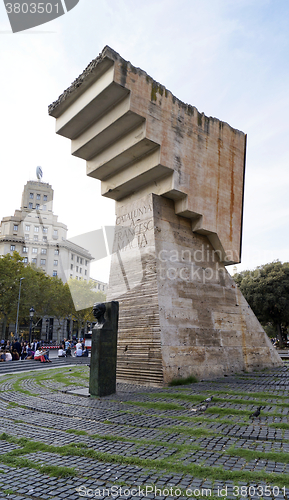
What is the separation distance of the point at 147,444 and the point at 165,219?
8889mm

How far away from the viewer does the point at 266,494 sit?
3762 mm

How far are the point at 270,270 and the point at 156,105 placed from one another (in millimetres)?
29490

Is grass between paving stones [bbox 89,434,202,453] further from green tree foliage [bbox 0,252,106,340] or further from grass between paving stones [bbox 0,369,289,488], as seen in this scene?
green tree foliage [bbox 0,252,106,340]

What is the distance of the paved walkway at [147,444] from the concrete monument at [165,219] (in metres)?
2.73

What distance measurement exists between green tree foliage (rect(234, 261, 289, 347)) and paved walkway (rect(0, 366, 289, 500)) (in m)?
27.5

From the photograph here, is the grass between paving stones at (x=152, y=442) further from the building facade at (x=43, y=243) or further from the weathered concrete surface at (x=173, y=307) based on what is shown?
the building facade at (x=43, y=243)

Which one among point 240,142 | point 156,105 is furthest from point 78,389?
point 240,142

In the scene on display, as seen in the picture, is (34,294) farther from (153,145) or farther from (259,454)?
(259,454)

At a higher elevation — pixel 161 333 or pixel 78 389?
pixel 161 333

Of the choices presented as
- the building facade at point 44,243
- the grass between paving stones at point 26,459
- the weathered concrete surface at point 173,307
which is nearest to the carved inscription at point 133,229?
the weathered concrete surface at point 173,307

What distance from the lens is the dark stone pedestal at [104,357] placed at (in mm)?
9703

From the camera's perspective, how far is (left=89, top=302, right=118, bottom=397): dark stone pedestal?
9.70 m

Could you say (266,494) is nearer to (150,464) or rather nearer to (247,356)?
(150,464)

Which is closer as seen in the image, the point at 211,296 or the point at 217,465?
the point at 217,465
